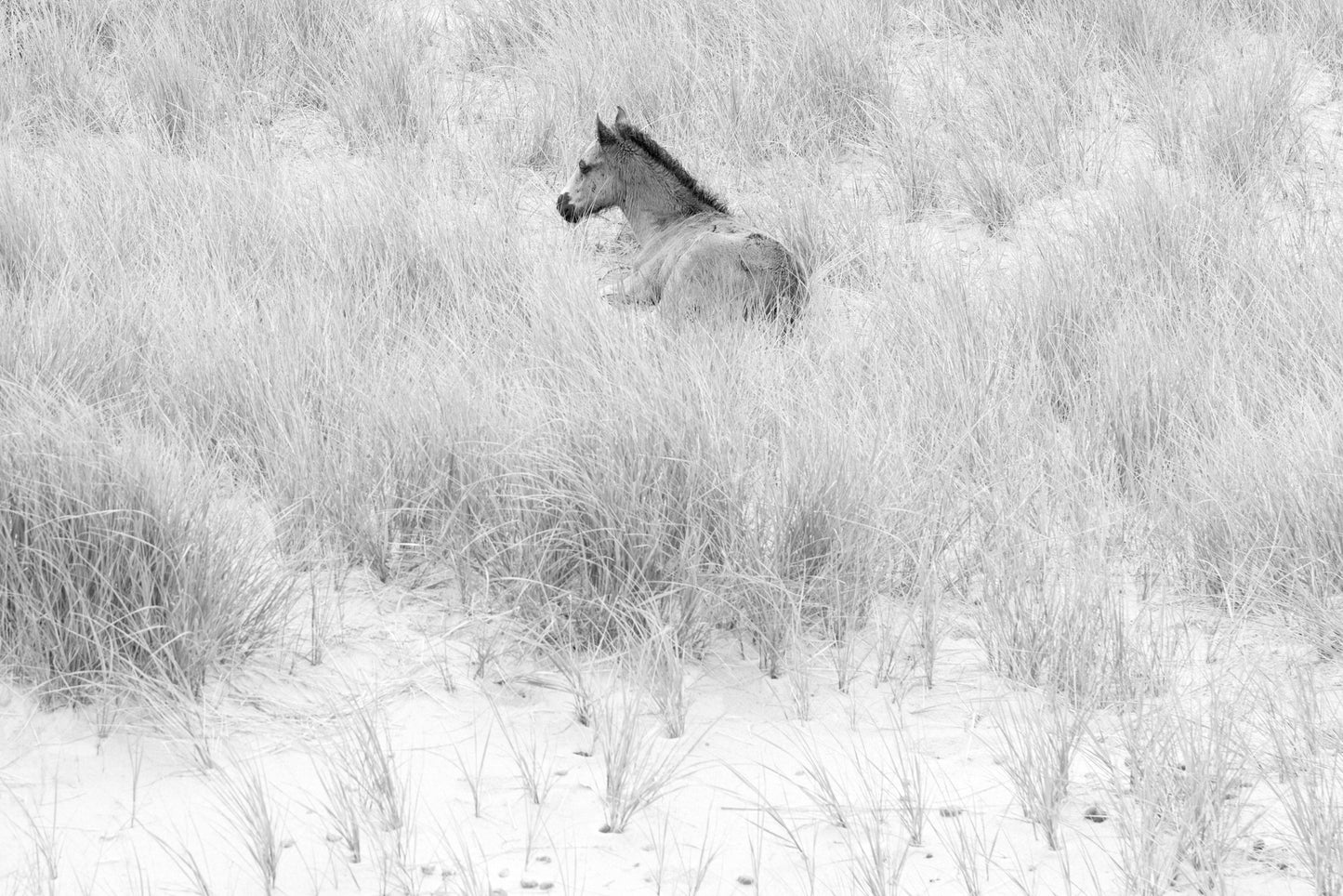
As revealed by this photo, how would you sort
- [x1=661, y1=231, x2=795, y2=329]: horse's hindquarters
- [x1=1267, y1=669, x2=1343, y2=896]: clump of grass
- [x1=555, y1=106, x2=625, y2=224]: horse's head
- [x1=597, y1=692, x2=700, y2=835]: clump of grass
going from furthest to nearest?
[x1=555, y1=106, x2=625, y2=224]: horse's head < [x1=661, y1=231, x2=795, y2=329]: horse's hindquarters < [x1=597, y1=692, x2=700, y2=835]: clump of grass < [x1=1267, y1=669, x2=1343, y2=896]: clump of grass

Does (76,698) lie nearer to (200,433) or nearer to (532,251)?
(200,433)

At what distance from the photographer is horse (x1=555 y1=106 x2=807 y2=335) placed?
18.3 feet

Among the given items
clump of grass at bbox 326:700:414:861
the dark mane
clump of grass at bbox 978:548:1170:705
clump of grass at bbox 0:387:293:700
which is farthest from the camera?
the dark mane

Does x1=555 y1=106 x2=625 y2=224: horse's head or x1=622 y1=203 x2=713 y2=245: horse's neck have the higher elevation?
x1=555 y1=106 x2=625 y2=224: horse's head

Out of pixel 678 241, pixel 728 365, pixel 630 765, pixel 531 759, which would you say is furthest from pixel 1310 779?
pixel 678 241

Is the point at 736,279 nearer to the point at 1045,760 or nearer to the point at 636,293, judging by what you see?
the point at 636,293

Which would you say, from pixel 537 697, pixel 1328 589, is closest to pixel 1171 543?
pixel 1328 589

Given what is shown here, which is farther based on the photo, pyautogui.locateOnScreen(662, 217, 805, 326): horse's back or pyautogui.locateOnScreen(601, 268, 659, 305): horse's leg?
pyautogui.locateOnScreen(601, 268, 659, 305): horse's leg

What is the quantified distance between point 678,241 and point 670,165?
0.50m

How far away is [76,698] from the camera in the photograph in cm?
307

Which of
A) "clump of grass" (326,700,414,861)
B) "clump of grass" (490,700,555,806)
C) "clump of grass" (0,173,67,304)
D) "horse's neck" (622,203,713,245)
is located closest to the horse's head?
"horse's neck" (622,203,713,245)

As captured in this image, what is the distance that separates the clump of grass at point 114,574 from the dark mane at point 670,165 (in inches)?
136

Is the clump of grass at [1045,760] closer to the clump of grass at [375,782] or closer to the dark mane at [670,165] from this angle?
the clump of grass at [375,782]

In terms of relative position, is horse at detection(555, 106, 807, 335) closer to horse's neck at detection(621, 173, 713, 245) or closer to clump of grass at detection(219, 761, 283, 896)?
horse's neck at detection(621, 173, 713, 245)
